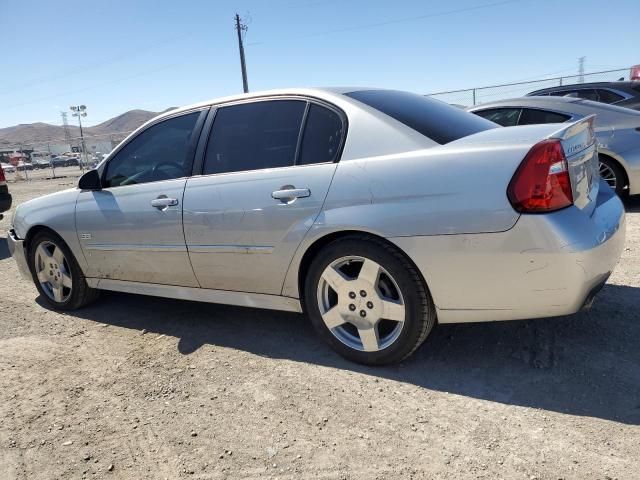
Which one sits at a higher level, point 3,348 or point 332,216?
point 332,216

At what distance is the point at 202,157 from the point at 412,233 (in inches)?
64.3

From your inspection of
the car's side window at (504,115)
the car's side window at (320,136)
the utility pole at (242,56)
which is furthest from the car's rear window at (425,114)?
the utility pole at (242,56)

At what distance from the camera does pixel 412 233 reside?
2.63 m

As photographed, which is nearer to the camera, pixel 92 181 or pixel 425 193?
pixel 425 193

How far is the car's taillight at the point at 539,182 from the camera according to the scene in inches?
94.6

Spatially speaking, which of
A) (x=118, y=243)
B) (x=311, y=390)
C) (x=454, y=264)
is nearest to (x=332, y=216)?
(x=454, y=264)

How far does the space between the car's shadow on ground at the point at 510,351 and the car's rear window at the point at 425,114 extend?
1262 millimetres

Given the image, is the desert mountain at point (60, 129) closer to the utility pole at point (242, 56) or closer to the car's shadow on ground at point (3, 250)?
the utility pole at point (242, 56)

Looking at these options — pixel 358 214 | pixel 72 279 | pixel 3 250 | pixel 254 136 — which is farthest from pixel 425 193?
pixel 3 250

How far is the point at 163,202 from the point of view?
356cm

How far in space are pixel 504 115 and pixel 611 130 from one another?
1.27 meters

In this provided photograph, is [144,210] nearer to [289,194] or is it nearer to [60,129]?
[289,194]

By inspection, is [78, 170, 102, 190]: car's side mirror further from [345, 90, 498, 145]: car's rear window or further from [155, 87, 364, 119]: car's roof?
[345, 90, 498, 145]: car's rear window

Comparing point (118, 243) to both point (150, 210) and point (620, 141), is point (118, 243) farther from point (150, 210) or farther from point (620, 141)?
point (620, 141)
